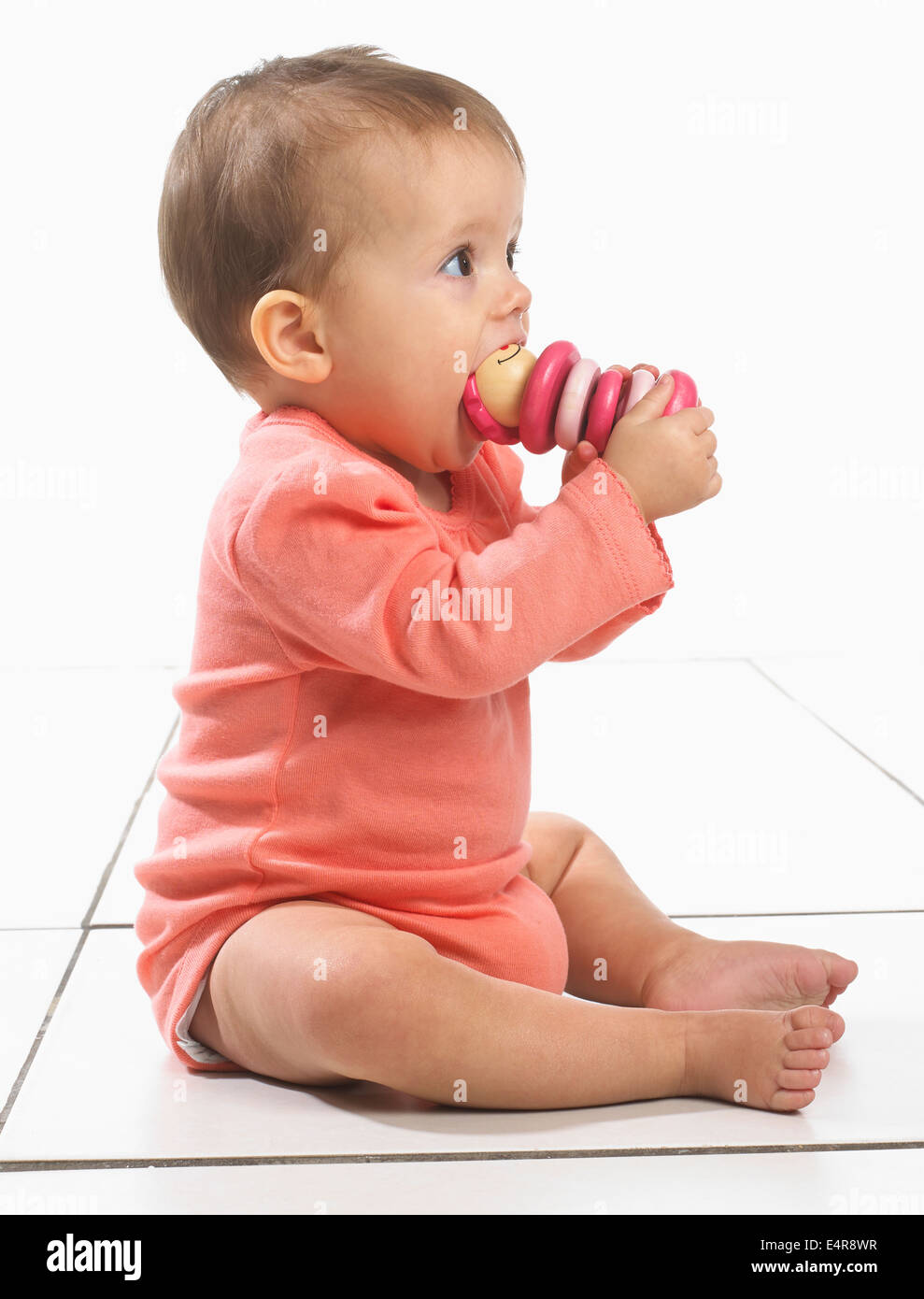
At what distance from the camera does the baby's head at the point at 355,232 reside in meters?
0.92

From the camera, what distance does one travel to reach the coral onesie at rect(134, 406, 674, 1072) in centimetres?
90

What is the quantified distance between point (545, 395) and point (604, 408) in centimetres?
4

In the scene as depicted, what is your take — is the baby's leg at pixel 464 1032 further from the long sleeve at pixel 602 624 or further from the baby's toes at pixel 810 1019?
the long sleeve at pixel 602 624

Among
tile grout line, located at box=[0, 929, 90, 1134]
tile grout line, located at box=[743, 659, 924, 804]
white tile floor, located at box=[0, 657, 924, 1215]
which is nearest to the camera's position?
white tile floor, located at box=[0, 657, 924, 1215]

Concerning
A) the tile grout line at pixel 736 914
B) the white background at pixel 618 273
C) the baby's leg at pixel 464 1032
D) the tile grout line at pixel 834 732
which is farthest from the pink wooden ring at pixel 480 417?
the white background at pixel 618 273

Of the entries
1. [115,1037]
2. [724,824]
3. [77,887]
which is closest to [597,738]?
[724,824]

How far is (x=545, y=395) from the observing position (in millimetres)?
938

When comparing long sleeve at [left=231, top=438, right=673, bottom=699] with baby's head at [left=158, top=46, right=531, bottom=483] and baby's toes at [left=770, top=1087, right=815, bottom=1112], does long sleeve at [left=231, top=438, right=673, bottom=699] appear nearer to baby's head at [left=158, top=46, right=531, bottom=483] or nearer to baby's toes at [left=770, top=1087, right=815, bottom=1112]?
baby's head at [left=158, top=46, right=531, bottom=483]

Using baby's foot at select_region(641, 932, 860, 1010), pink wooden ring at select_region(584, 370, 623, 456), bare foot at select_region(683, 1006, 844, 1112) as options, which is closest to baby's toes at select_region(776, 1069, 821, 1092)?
bare foot at select_region(683, 1006, 844, 1112)

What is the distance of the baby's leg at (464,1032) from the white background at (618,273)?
1.25 m

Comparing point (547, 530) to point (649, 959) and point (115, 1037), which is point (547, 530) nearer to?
point (649, 959)

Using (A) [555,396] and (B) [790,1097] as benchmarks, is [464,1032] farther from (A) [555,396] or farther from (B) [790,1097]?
(A) [555,396]
